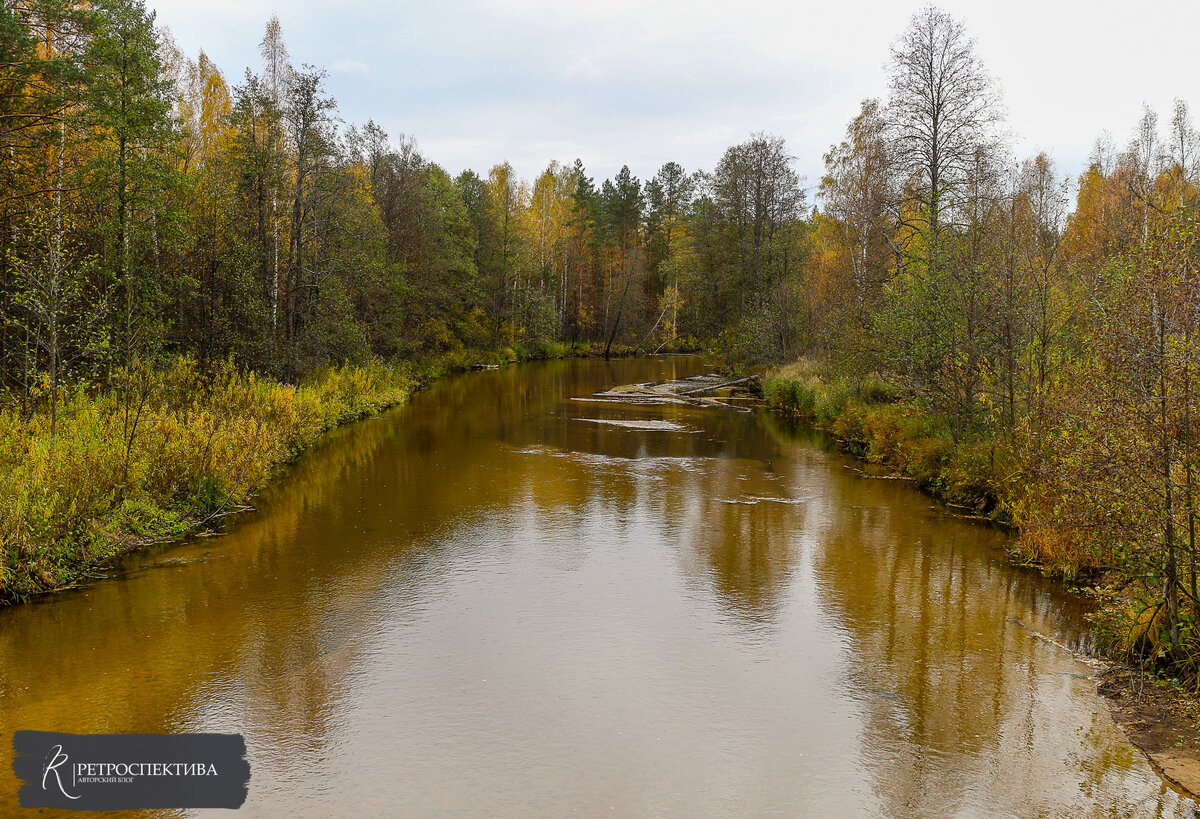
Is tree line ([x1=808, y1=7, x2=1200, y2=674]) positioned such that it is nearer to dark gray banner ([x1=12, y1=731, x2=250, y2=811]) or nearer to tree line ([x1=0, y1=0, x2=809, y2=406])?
dark gray banner ([x1=12, y1=731, x2=250, y2=811])

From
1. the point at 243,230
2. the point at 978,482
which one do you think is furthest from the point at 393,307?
the point at 978,482

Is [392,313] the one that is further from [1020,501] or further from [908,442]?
[1020,501]

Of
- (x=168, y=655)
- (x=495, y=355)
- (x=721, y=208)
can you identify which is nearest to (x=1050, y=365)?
(x=168, y=655)

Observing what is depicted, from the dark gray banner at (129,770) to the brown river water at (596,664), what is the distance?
14 cm

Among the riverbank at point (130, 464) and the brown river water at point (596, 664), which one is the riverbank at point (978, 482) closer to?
the brown river water at point (596, 664)

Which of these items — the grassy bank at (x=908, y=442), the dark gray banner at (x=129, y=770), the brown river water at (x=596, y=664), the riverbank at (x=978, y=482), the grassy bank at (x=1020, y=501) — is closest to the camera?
the dark gray banner at (x=129, y=770)

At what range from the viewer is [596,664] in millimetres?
6586

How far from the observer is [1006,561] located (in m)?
10.1

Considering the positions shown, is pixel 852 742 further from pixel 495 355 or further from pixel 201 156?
pixel 495 355

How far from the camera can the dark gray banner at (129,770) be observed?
179 inches

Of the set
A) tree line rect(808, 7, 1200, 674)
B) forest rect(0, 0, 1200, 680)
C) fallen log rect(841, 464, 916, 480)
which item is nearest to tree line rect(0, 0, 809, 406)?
forest rect(0, 0, 1200, 680)

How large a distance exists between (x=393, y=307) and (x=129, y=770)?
3077cm

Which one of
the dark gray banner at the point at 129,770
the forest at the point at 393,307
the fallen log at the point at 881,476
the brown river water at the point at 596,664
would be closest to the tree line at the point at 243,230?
the forest at the point at 393,307

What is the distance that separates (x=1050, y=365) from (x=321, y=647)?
1089 cm
